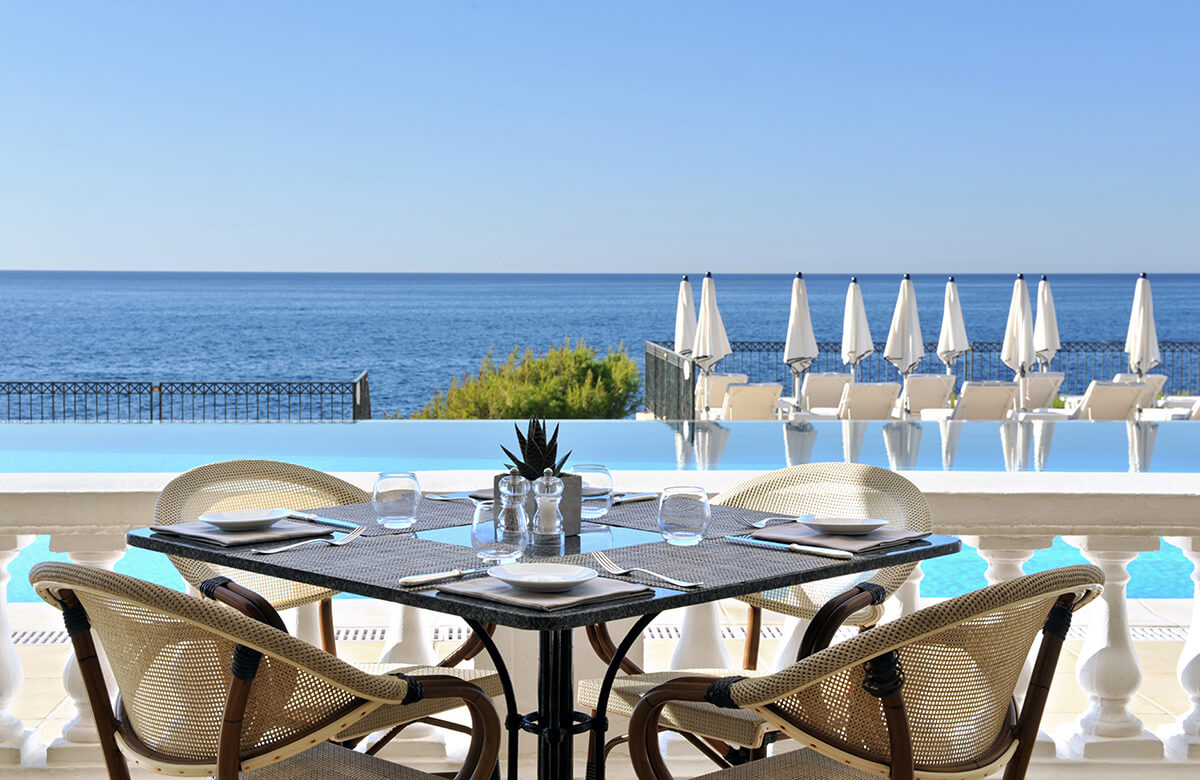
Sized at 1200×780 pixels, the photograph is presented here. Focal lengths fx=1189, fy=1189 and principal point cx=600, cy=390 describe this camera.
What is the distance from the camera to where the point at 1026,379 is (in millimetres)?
10500

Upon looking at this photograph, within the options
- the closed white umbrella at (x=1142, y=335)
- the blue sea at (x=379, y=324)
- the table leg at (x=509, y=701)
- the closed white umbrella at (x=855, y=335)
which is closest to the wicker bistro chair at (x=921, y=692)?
the table leg at (x=509, y=701)

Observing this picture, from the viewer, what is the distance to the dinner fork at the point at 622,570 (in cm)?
169

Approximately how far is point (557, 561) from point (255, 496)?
98 cm

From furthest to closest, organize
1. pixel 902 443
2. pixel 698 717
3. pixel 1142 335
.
A: pixel 1142 335 → pixel 902 443 → pixel 698 717

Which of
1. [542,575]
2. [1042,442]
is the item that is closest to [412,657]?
[542,575]

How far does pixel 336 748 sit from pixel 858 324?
994 cm

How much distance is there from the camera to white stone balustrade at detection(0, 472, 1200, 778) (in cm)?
253

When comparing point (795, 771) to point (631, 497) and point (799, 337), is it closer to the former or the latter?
point (631, 497)

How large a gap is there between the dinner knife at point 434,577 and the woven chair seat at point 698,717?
14.8 inches

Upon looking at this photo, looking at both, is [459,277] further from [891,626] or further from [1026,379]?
[891,626]

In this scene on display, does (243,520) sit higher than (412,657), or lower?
higher

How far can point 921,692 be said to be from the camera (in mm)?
1641

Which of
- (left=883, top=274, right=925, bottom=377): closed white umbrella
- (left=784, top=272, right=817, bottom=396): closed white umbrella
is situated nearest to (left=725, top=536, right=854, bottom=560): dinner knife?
(left=784, top=272, right=817, bottom=396): closed white umbrella

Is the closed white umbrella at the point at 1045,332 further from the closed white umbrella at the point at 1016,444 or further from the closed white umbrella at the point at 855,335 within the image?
the closed white umbrella at the point at 1016,444
